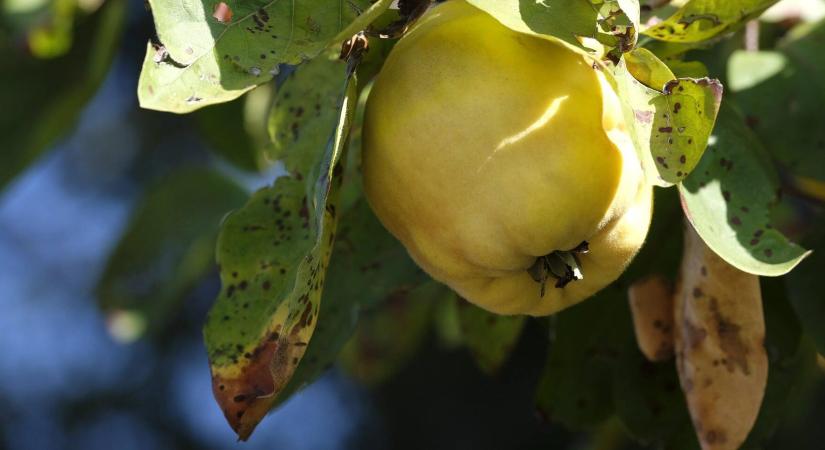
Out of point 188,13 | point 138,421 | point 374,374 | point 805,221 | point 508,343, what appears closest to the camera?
point 188,13

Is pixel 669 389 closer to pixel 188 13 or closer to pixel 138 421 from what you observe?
pixel 188 13

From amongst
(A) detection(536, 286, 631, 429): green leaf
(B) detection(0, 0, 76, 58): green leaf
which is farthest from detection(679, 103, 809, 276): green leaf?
(B) detection(0, 0, 76, 58): green leaf

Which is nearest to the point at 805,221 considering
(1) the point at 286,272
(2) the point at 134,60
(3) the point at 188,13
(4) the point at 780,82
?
(4) the point at 780,82

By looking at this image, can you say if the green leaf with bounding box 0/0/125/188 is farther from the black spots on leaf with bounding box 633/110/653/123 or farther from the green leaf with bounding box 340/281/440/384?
the black spots on leaf with bounding box 633/110/653/123

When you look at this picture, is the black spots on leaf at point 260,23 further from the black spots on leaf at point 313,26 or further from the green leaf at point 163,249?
the green leaf at point 163,249

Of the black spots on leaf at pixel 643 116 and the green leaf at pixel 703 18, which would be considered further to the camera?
the green leaf at pixel 703 18

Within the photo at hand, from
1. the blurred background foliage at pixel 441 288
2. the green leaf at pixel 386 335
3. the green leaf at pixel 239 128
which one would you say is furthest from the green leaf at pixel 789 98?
the green leaf at pixel 386 335

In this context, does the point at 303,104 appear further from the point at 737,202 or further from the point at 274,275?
the point at 737,202

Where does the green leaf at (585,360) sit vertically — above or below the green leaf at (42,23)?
below
